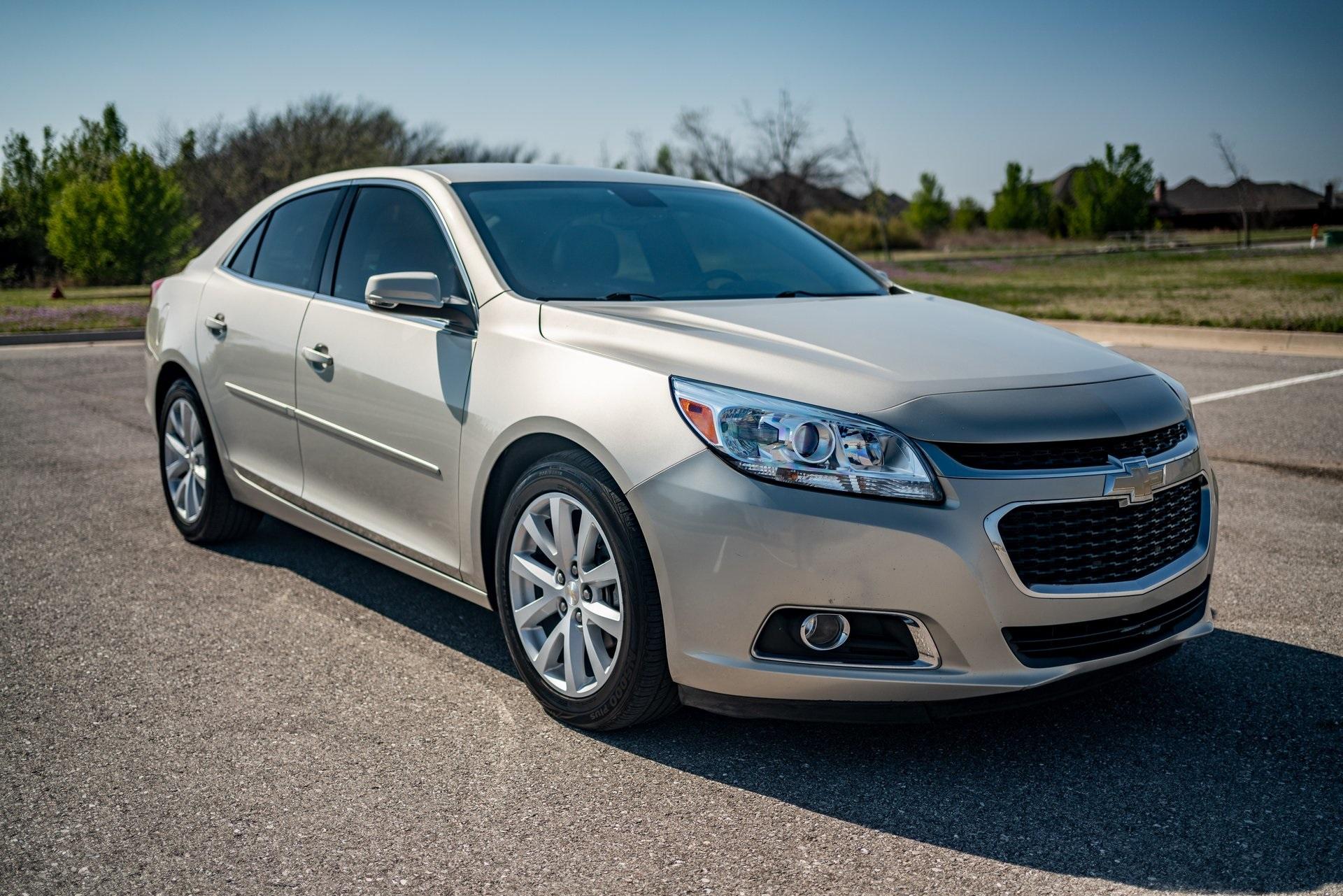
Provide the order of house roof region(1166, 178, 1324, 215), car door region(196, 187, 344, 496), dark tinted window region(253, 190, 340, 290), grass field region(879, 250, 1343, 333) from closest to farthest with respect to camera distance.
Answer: car door region(196, 187, 344, 496) → dark tinted window region(253, 190, 340, 290) → grass field region(879, 250, 1343, 333) → house roof region(1166, 178, 1324, 215)

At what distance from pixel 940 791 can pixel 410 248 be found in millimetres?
2586

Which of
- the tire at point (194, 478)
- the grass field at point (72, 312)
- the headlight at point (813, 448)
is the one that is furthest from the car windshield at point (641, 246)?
→ the grass field at point (72, 312)

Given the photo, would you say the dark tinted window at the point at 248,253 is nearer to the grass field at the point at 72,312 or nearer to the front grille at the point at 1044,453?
the front grille at the point at 1044,453

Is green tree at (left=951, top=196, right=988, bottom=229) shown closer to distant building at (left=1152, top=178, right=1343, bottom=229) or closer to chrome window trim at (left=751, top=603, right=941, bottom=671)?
distant building at (left=1152, top=178, right=1343, bottom=229)

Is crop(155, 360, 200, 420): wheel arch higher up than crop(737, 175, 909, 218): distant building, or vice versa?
crop(737, 175, 909, 218): distant building

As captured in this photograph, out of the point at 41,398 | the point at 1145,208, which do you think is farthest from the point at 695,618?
the point at 1145,208

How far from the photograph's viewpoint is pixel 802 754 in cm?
332

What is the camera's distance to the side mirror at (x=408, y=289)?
379 cm

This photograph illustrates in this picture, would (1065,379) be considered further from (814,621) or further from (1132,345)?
(1132,345)

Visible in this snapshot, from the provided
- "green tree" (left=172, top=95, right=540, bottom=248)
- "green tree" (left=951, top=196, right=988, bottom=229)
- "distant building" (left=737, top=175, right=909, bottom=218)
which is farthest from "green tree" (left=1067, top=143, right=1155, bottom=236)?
"green tree" (left=172, top=95, right=540, bottom=248)

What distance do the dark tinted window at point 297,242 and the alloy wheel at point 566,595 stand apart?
69.1 inches

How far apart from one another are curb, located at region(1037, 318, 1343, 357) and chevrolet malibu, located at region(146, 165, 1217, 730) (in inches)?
367

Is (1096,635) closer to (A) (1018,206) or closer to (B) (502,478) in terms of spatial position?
(B) (502,478)

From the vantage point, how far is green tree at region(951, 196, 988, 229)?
377ft
